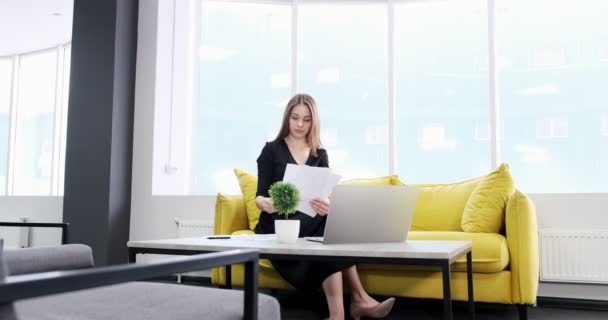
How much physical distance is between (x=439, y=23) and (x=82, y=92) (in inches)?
112

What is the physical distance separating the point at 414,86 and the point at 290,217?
1986 millimetres

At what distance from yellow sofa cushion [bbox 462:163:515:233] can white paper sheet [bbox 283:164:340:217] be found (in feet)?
3.75

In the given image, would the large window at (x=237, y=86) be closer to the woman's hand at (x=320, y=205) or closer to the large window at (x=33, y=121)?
the large window at (x=33, y=121)

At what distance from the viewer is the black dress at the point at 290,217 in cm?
214

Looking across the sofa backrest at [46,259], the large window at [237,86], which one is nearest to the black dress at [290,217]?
the sofa backrest at [46,259]

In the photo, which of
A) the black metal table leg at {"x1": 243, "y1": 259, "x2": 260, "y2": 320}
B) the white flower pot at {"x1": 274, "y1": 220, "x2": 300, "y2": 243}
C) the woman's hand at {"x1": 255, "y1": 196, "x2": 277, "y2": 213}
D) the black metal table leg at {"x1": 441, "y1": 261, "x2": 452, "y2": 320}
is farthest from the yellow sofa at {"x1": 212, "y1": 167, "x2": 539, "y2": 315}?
the black metal table leg at {"x1": 243, "y1": 259, "x2": 260, "y2": 320}

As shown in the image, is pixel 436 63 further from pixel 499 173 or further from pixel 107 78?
pixel 107 78

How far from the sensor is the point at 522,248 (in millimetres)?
2459

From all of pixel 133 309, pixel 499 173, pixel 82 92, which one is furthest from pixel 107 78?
pixel 133 309

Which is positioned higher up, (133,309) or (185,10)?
(185,10)

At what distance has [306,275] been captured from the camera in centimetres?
213

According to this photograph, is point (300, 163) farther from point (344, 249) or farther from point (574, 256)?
point (574, 256)

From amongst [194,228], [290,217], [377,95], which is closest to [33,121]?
[194,228]

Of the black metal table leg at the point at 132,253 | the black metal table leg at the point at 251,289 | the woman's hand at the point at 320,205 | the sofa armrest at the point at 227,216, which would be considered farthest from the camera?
the sofa armrest at the point at 227,216
